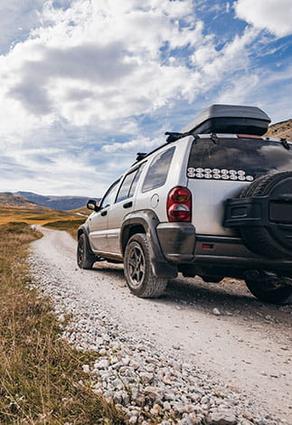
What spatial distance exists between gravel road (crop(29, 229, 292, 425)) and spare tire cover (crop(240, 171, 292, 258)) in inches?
39.4

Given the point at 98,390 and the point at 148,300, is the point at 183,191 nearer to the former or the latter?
the point at 148,300

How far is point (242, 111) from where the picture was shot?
5.12 m

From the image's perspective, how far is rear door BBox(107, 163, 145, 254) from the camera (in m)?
6.59

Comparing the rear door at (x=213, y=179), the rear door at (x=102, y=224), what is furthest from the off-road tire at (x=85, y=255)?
the rear door at (x=213, y=179)

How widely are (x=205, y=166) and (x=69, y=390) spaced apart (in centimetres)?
333

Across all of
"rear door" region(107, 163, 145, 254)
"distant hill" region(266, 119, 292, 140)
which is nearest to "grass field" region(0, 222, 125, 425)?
"rear door" region(107, 163, 145, 254)

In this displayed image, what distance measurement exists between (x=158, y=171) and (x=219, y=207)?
1382 mm

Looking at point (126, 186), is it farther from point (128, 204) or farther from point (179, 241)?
point (179, 241)

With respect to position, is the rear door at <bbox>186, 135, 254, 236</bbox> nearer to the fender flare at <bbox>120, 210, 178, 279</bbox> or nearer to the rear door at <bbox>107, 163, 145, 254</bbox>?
the fender flare at <bbox>120, 210, 178, 279</bbox>

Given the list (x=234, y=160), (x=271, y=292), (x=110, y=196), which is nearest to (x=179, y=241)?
(x=234, y=160)

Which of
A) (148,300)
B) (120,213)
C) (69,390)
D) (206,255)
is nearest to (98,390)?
(69,390)

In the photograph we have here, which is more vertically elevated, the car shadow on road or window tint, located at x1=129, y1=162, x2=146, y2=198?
window tint, located at x1=129, y1=162, x2=146, y2=198

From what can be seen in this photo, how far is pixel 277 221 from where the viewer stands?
13.5ft

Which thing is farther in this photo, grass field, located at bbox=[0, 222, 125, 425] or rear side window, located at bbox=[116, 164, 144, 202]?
rear side window, located at bbox=[116, 164, 144, 202]
